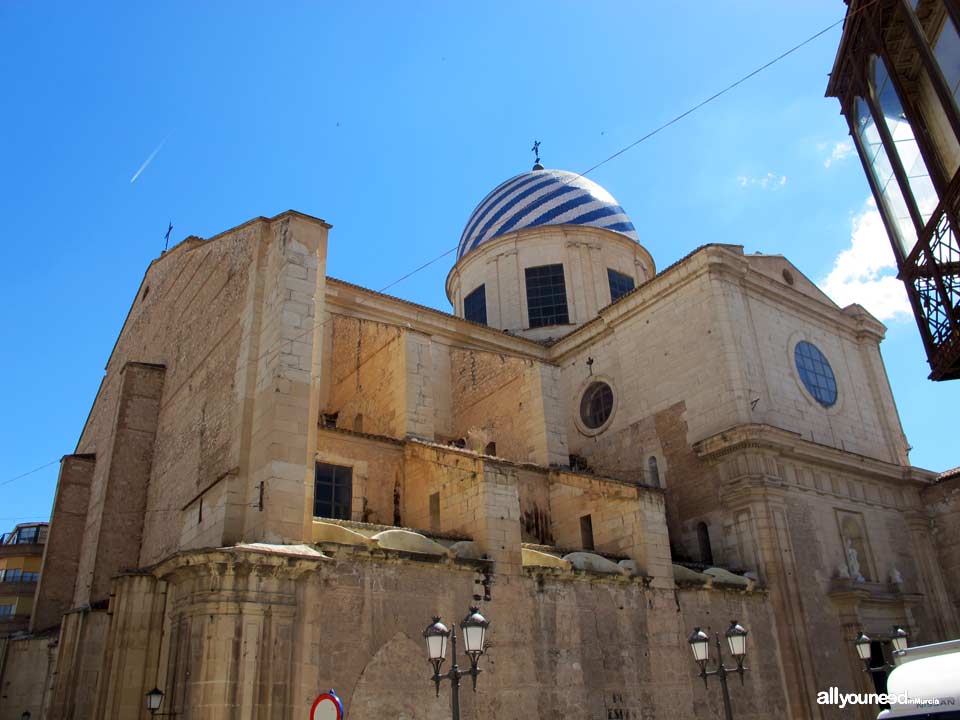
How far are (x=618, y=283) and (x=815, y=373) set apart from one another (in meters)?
7.84

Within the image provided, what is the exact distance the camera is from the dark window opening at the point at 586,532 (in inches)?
535

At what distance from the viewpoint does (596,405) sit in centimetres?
1902

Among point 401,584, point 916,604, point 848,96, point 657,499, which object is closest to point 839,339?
point 916,604

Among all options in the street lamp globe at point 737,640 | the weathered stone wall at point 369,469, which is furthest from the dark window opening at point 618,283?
the street lamp globe at point 737,640

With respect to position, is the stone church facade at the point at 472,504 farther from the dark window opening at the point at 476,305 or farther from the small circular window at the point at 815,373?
the dark window opening at the point at 476,305

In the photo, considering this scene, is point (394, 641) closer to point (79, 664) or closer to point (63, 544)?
point (79, 664)

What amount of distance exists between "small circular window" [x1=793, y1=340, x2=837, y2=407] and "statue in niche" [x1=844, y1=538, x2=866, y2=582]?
127 inches

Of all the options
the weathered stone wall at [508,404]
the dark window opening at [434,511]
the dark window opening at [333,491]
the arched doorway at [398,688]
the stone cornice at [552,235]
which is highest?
the stone cornice at [552,235]

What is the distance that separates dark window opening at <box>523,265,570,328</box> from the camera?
23297 mm

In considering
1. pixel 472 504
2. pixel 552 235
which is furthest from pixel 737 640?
pixel 552 235

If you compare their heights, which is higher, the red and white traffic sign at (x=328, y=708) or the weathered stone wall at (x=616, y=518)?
the weathered stone wall at (x=616, y=518)

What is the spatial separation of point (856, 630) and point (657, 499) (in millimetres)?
5086

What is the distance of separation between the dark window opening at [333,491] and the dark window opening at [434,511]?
1326 millimetres

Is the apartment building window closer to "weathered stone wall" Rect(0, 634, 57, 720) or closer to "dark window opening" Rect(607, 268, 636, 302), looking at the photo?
"weathered stone wall" Rect(0, 634, 57, 720)
